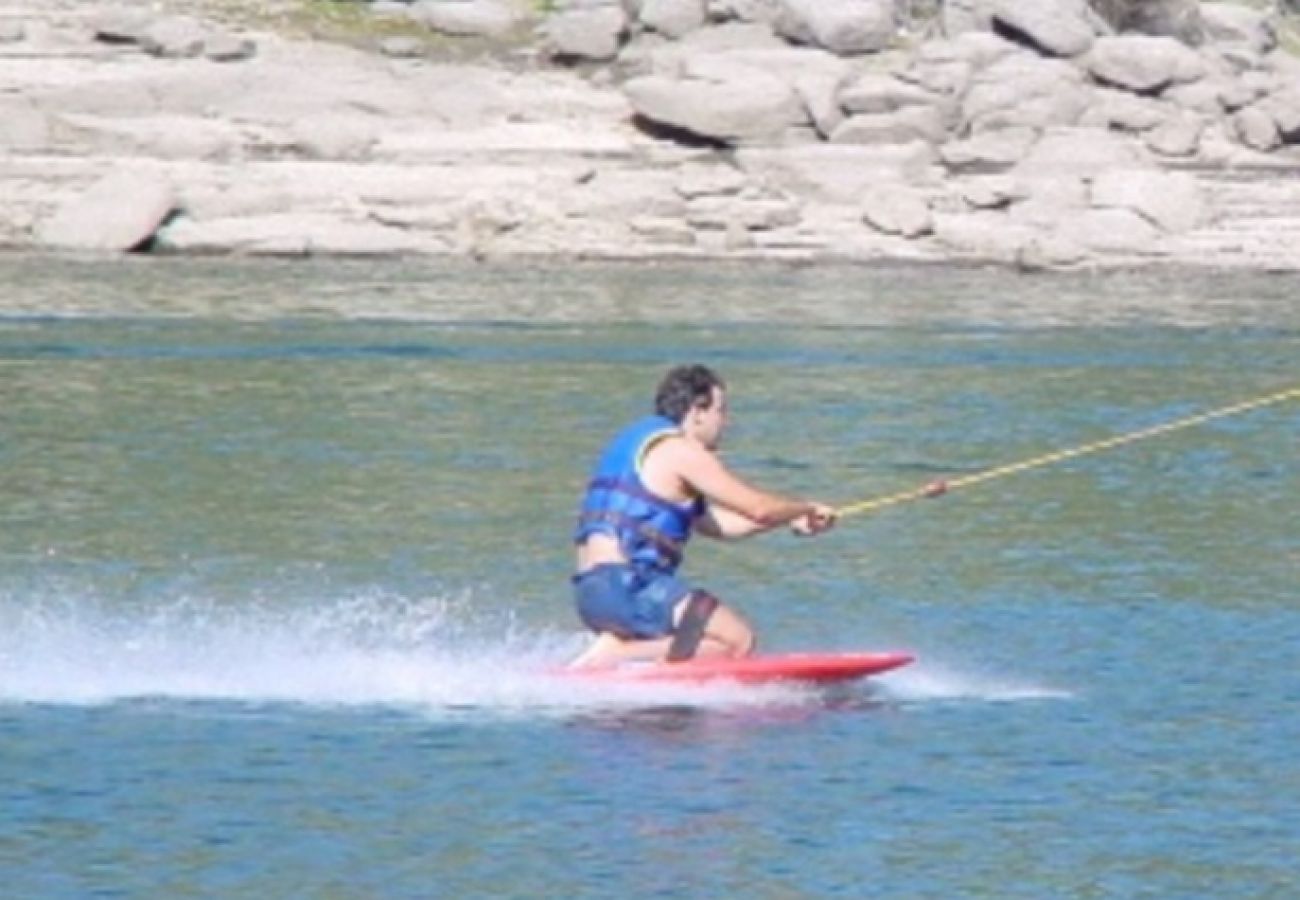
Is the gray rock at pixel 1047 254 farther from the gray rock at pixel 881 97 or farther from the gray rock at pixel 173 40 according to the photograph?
the gray rock at pixel 173 40

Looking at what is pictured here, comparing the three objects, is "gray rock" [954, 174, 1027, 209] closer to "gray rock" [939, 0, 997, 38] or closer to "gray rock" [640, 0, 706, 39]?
"gray rock" [939, 0, 997, 38]

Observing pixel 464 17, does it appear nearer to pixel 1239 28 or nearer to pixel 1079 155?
pixel 1079 155

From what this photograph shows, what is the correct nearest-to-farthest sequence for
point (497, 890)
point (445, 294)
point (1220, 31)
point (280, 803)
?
point (497, 890), point (280, 803), point (445, 294), point (1220, 31)

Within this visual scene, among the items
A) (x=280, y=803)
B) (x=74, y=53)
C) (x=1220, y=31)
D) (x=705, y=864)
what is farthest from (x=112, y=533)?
(x=1220, y=31)

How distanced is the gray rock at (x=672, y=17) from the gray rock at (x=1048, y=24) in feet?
15.2

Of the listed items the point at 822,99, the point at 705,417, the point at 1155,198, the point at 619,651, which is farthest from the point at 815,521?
the point at 822,99

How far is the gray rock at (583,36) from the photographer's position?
198 ft

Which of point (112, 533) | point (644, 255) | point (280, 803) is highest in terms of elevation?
point (280, 803)

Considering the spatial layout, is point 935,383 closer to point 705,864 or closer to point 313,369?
point 313,369

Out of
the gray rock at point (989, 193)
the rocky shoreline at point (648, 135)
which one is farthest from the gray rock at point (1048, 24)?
the gray rock at point (989, 193)

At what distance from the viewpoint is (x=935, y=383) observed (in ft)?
129

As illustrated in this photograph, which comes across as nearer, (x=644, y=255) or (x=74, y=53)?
(x=644, y=255)

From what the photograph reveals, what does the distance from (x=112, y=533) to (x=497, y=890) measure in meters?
11.4

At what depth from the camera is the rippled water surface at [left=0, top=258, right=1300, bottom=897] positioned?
1731 centimetres
